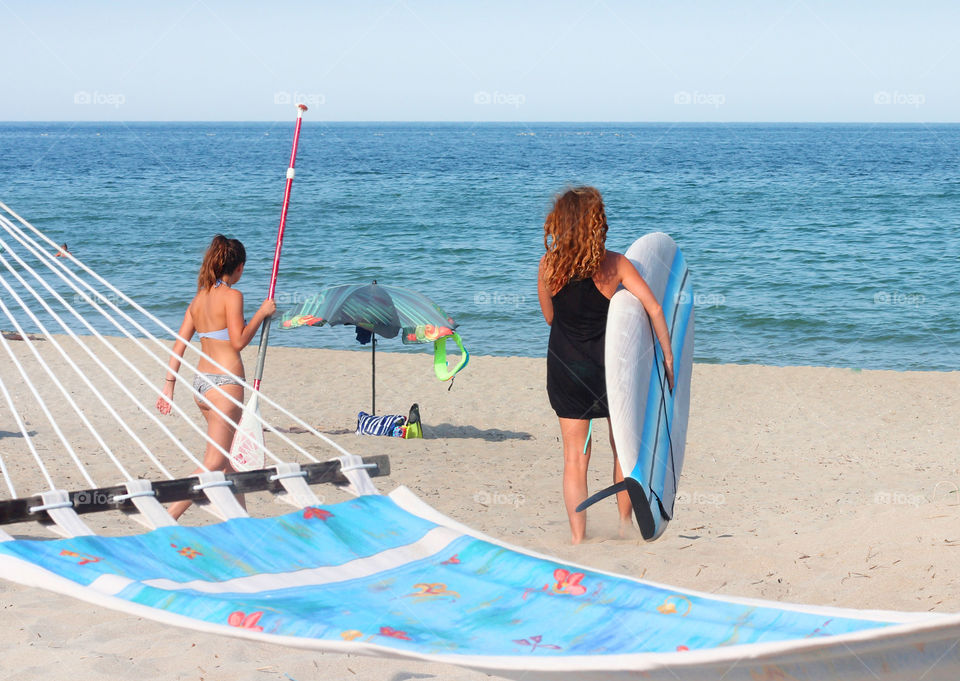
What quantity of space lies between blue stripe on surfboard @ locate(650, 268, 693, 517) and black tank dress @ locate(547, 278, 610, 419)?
28cm

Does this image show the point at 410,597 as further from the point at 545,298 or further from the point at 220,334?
the point at 220,334

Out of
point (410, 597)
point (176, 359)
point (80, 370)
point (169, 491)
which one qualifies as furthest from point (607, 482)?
point (410, 597)

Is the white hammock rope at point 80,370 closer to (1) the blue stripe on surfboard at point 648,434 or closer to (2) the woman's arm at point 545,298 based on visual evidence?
(2) the woman's arm at point 545,298

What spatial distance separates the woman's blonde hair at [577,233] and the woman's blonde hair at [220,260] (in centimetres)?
128

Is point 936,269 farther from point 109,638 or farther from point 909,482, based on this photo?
point 109,638

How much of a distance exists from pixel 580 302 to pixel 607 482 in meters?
2.22

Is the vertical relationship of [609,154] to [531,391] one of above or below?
above

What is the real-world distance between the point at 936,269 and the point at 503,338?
29.1 ft

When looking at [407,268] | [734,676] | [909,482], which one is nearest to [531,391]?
[909,482]

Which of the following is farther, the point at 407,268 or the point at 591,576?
the point at 407,268

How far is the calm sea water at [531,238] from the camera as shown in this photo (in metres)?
11.7

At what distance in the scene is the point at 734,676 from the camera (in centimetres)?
161

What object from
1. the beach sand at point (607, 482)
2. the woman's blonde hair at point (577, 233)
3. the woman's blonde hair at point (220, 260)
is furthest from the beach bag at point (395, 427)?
the woman's blonde hair at point (577, 233)

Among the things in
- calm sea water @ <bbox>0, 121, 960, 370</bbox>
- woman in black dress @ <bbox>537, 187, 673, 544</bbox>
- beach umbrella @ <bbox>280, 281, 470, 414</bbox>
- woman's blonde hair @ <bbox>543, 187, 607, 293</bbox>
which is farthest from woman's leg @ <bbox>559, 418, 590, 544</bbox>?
calm sea water @ <bbox>0, 121, 960, 370</bbox>
